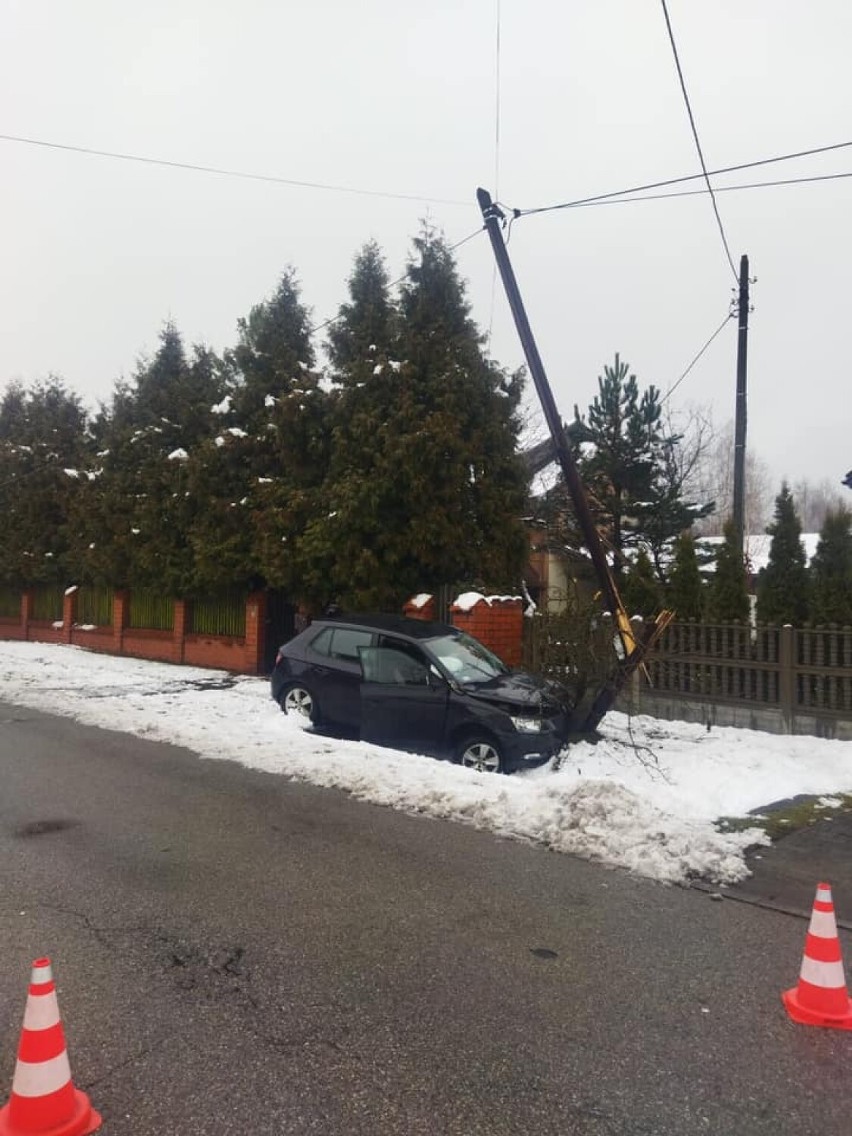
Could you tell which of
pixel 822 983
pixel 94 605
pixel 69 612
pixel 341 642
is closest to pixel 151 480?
pixel 94 605

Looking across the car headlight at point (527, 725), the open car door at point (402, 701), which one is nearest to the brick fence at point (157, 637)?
the open car door at point (402, 701)

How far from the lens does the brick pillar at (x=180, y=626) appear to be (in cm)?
1902

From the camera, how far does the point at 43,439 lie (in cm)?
2695

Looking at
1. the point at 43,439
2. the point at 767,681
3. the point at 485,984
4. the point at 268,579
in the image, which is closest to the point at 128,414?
the point at 43,439

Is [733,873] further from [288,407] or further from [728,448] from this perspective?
[728,448]

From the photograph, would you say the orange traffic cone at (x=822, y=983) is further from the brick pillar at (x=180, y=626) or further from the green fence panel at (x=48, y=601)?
the green fence panel at (x=48, y=601)

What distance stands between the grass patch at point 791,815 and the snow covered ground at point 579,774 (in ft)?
0.40

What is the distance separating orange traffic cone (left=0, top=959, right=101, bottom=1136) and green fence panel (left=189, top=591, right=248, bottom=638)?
1493 centimetres

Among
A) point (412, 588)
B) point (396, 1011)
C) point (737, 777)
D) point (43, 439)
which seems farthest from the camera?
point (43, 439)

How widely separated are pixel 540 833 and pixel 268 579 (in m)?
10.1

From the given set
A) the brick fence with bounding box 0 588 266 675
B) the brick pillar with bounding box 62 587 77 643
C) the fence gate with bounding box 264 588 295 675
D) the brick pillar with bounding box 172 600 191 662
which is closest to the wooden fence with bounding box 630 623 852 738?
the fence gate with bounding box 264 588 295 675

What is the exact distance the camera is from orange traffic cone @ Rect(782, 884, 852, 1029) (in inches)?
135

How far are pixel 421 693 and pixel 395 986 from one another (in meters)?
5.02

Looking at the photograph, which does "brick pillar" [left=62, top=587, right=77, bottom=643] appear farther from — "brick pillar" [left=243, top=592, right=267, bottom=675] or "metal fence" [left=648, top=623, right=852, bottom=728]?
"metal fence" [left=648, top=623, right=852, bottom=728]
